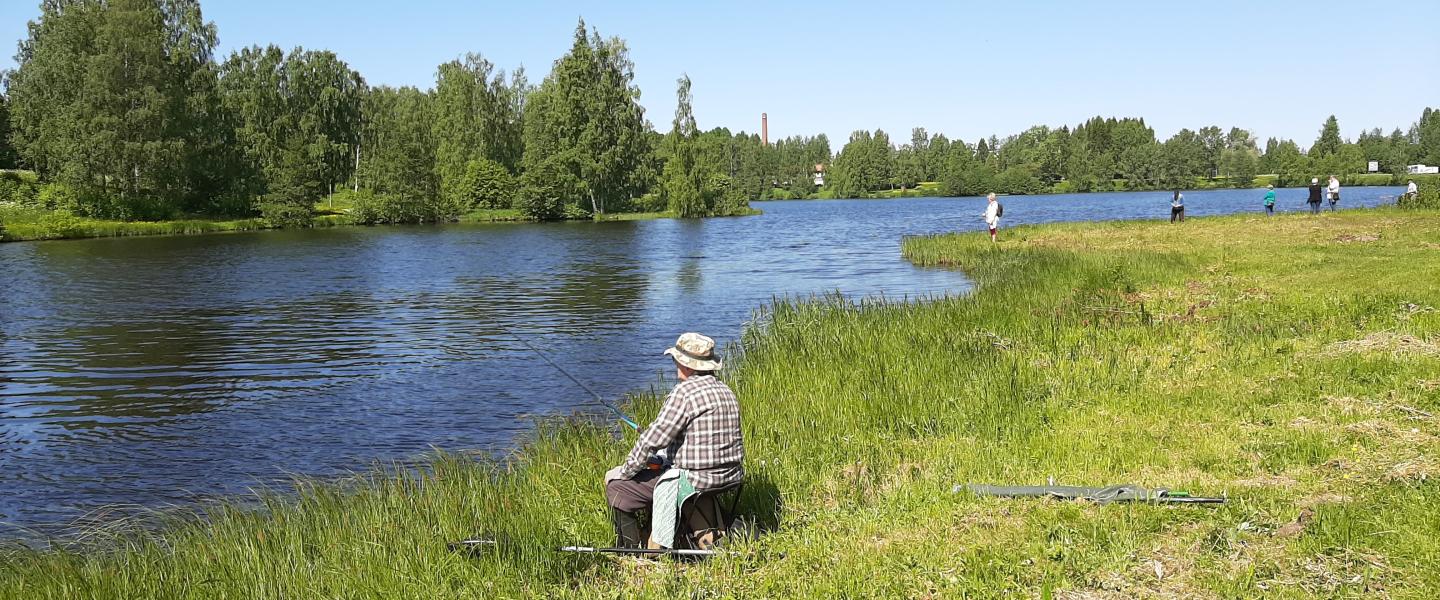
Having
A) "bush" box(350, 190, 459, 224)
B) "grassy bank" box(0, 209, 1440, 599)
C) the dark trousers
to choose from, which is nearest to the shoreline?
"bush" box(350, 190, 459, 224)

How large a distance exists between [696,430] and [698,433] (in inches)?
1.0

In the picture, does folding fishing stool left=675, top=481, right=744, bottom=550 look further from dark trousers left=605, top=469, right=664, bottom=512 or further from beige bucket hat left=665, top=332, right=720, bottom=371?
beige bucket hat left=665, top=332, right=720, bottom=371

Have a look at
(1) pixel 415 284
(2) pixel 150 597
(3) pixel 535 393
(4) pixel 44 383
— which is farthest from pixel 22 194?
(2) pixel 150 597

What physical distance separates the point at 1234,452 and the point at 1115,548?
262cm

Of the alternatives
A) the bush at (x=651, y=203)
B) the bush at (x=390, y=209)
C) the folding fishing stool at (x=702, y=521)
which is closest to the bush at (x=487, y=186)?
the bush at (x=390, y=209)

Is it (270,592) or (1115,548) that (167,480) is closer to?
(270,592)

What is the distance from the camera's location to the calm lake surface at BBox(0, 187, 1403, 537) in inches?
524

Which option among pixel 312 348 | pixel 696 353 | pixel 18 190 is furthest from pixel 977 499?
pixel 18 190

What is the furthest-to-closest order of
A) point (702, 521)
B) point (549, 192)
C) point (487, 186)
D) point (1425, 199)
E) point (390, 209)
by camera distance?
point (487, 186), point (549, 192), point (390, 209), point (1425, 199), point (702, 521)

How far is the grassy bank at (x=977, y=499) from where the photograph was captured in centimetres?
660

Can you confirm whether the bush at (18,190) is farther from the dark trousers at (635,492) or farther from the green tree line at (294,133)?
the dark trousers at (635,492)

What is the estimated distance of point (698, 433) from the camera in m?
7.36

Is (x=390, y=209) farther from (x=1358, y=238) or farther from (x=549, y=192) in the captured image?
(x=1358, y=238)

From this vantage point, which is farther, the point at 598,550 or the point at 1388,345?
the point at 1388,345
